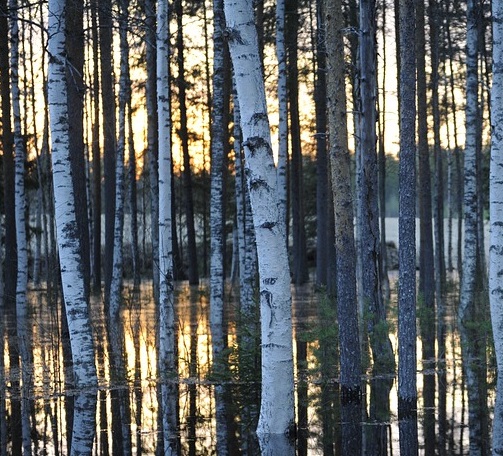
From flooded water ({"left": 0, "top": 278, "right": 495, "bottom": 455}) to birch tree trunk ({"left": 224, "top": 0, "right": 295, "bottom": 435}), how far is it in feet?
1.49

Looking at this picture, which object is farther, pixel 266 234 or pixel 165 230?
pixel 165 230

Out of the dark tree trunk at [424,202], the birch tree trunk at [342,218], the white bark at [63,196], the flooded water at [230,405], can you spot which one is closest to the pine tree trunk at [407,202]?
the flooded water at [230,405]

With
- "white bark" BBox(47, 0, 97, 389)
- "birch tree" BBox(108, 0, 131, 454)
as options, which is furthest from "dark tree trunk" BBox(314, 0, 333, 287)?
"white bark" BBox(47, 0, 97, 389)

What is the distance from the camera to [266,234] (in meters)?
9.10

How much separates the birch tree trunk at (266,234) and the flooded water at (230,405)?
45cm

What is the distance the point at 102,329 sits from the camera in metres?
20.2

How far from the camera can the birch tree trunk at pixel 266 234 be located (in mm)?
9094

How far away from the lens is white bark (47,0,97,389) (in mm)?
12203

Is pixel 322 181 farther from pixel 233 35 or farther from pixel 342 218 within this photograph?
pixel 233 35

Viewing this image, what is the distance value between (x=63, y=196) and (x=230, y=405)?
3.28 metres

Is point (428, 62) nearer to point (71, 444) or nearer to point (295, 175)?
point (295, 175)

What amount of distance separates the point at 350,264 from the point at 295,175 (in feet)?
73.1

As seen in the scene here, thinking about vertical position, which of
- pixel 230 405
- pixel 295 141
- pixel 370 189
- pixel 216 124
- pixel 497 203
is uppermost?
pixel 295 141

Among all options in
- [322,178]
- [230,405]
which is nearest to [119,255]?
[322,178]
